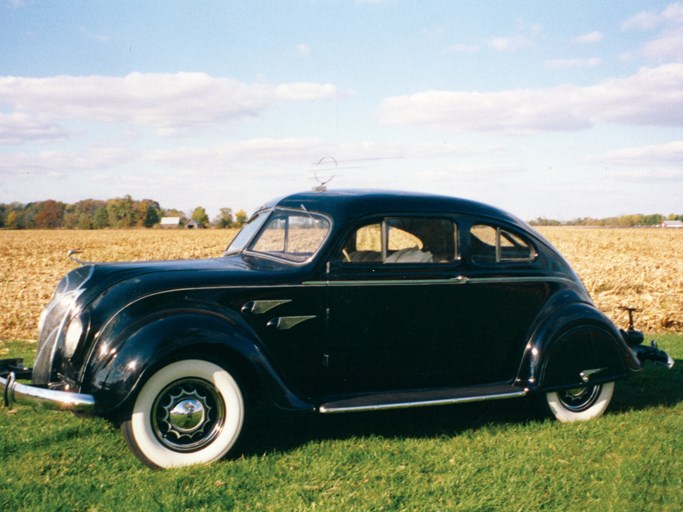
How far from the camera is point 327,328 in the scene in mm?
4473

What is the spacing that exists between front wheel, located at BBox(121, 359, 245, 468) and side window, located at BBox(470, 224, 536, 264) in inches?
90.1

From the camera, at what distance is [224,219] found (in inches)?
2534

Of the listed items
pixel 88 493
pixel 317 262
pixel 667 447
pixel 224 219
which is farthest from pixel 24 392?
pixel 224 219

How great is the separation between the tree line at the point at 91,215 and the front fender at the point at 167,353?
61.7m

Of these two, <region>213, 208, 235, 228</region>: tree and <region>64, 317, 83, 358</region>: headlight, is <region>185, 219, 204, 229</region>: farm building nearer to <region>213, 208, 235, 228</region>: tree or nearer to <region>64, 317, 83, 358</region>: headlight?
<region>213, 208, 235, 228</region>: tree

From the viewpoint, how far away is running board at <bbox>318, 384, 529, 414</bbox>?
14.3 feet

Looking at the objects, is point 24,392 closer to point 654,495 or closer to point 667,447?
point 654,495

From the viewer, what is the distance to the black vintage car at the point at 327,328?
4012 millimetres

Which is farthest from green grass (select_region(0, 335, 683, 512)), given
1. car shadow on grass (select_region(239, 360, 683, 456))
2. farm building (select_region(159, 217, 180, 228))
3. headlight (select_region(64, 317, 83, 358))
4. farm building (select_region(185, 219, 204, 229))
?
farm building (select_region(159, 217, 180, 228))

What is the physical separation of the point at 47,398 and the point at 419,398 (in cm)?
260

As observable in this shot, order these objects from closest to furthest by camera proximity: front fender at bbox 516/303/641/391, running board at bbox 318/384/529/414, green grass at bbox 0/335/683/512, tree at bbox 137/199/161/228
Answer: green grass at bbox 0/335/683/512 < running board at bbox 318/384/529/414 < front fender at bbox 516/303/641/391 < tree at bbox 137/199/161/228

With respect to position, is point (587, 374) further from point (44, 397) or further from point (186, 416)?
point (44, 397)

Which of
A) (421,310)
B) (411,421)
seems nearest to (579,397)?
(411,421)

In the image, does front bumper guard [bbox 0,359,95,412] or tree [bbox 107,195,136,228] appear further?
tree [bbox 107,195,136,228]
